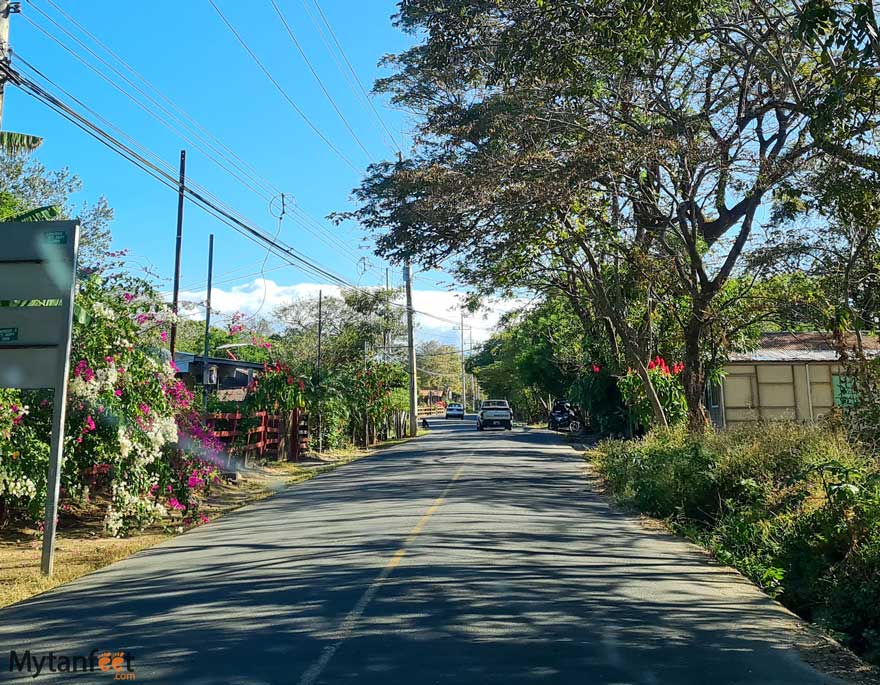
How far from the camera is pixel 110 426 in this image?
37.3 feet

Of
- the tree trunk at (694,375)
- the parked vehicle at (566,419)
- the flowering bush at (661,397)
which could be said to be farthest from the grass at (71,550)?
the parked vehicle at (566,419)

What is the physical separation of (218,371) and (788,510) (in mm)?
23978

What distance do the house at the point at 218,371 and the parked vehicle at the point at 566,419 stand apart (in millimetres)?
19785

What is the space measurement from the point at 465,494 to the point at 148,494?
6.09 metres

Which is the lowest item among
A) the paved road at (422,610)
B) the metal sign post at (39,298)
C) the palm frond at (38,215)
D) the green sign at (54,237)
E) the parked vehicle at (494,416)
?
the paved road at (422,610)

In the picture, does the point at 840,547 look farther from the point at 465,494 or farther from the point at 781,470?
the point at 465,494

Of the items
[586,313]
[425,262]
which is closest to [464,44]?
[425,262]

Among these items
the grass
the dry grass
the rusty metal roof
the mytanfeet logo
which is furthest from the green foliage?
the mytanfeet logo

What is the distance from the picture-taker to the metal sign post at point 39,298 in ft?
31.9

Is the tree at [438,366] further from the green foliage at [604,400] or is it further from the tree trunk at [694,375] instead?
the tree trunk at [694,375]

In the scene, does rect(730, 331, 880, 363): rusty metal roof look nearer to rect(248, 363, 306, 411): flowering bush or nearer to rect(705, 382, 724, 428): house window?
rect(705, 382, 724, 428): house window

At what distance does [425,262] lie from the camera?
757 inches

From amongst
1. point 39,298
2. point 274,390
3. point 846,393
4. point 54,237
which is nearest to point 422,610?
point 39,298

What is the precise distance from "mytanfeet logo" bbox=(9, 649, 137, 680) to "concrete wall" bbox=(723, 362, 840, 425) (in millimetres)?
27517
